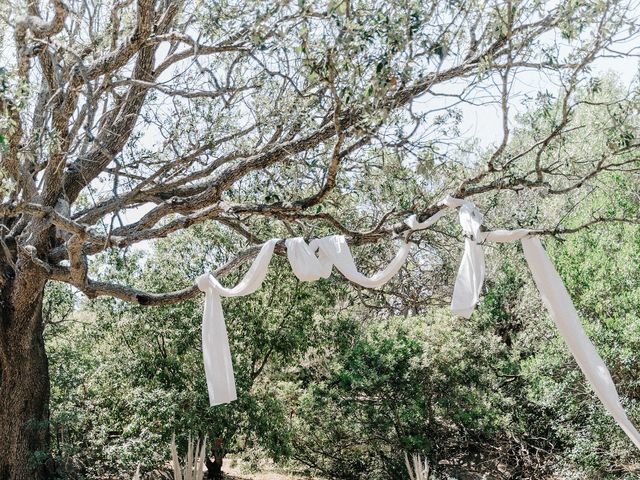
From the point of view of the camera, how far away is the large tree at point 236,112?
15.0ft

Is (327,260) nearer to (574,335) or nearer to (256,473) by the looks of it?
(574,335)

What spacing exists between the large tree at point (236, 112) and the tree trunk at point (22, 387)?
13 millimetres

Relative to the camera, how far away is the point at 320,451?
29.8 ft

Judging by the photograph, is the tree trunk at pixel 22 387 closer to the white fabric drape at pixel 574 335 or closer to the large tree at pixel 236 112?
the large tree at pixel 236 112

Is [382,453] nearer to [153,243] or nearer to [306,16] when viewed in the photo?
[153,243]

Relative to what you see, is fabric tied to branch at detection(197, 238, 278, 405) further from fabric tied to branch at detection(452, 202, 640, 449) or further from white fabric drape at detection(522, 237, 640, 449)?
white fabric drape at detection(522, 237, 640, 449)

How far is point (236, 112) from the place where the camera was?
7.30 m

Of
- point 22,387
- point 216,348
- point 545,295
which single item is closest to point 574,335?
point 545,295

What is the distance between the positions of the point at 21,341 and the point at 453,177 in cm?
430

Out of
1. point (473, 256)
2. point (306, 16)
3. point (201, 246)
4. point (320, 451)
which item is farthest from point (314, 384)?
point (306, 16)

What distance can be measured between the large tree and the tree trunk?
0.01 m

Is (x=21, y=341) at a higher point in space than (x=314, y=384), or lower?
higher

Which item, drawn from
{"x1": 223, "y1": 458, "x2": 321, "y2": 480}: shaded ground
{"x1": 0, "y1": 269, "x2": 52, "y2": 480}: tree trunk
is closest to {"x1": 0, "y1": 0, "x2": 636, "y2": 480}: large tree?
{"x1": 0, "y1": 269, "x2": 52, "y2": 480}: tree trunk

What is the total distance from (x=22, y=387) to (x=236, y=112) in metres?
3.27
